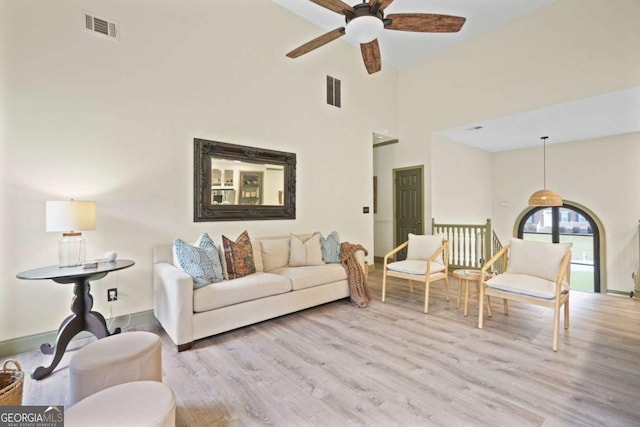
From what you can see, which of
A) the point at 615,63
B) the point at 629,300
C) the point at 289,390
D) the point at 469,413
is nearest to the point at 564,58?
the point at 615,63

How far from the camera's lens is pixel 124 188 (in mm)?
2930

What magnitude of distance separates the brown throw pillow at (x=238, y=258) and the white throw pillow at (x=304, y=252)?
2.04 feet

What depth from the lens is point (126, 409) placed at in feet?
3.62

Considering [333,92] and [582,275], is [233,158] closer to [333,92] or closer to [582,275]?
[333,92]

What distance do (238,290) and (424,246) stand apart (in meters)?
2.52

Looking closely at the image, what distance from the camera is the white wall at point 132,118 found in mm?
2455

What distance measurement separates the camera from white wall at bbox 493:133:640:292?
5.55 m

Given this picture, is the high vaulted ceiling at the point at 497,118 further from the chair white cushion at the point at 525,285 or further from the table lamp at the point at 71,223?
the table lamp at the point at 71,223

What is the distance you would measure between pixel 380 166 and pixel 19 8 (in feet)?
18.5

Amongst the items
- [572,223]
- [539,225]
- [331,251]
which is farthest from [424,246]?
[572,223]

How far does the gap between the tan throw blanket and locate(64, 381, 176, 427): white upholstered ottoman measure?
264 centimetres

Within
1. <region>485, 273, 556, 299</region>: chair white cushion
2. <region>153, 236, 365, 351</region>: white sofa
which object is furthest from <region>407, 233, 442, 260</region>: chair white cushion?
<region>485, 273, 556, 299</region>: chair white cushion

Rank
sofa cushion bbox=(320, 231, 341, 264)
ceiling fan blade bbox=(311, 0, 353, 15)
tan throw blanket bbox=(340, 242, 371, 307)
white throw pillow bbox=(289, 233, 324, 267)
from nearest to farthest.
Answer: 1. ceiling fan blade bbox=(311, 0, 353, 15)
2. tan throw blanket bbox=(340, 242, 371, 307)
3. white throw pillow bbox=(289, 233, 324, 267)
4. sofa cushion bbox=(320, 231, 341, 264)

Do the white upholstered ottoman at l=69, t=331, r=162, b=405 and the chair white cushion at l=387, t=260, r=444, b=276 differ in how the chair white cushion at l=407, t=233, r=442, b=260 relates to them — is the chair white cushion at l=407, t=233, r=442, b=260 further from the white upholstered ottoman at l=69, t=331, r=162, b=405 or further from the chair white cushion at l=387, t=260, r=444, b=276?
the white upholstered ottoman at l=69, t=331, r=162, b=405
